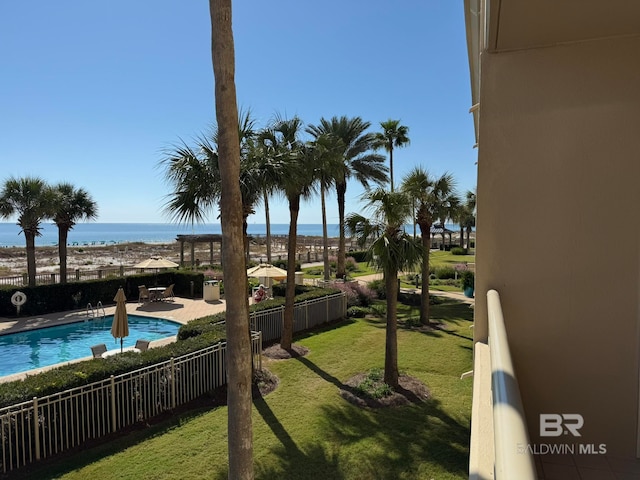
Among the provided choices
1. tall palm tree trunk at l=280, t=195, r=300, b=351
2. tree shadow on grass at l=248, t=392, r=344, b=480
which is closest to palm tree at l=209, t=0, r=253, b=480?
tree shadow on grass at l=248, t=392, r=344, b=480

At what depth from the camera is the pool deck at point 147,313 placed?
596 inches

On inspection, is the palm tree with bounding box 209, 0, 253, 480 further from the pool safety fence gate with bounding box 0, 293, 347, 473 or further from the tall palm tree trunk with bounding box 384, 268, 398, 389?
the tall palm tree trunk with bounding box 384, 268, 398, 389

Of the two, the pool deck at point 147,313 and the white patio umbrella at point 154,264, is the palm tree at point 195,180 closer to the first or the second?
the pool deck at point 147,313

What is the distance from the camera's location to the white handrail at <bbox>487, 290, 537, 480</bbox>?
3.56ft

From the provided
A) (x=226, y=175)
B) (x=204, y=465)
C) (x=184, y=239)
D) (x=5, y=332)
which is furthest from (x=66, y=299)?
(x=226, y=175)

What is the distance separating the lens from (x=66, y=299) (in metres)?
17.6

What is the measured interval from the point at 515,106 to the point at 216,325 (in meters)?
9.12

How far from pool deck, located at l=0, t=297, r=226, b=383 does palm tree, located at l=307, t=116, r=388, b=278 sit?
352 inches

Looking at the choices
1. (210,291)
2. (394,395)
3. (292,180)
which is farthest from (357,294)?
(292,180)

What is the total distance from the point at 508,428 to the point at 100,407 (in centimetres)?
738

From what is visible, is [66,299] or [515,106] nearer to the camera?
[515,106]

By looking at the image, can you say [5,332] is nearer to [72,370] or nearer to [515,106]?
[72,370]

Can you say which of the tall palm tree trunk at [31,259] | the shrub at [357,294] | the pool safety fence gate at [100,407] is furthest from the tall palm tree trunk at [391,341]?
the tall palm tree trunk at [31,259]

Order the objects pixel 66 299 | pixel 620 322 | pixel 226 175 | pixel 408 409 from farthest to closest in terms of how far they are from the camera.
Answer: pixel 66 299 < pixel 408 409 < pixel 226 175 < pixel 620 322
